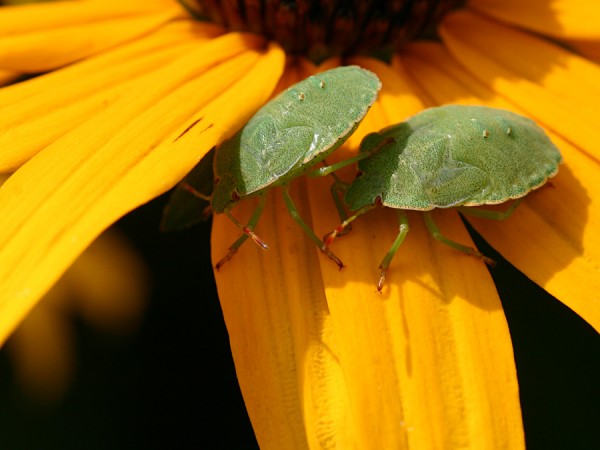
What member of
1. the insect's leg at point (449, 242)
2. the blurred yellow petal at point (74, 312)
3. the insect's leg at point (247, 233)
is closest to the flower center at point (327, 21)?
the insect's leg at point (247, 233)

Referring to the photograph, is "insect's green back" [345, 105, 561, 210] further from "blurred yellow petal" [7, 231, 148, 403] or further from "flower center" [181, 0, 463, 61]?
"blurred yellow petal" [7, 231, 148, 403]

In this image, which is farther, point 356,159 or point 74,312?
point 74,312

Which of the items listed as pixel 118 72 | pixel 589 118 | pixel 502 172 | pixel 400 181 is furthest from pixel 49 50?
pixel 589 118

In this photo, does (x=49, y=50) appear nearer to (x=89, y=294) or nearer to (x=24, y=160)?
(x=24, y=160)

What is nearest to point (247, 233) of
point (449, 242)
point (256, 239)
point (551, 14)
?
point (256, 239)

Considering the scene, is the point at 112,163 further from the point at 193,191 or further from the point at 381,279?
the point at 381,279

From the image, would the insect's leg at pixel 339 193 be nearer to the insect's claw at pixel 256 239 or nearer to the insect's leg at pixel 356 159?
the insect's leg at pixel 356 159
